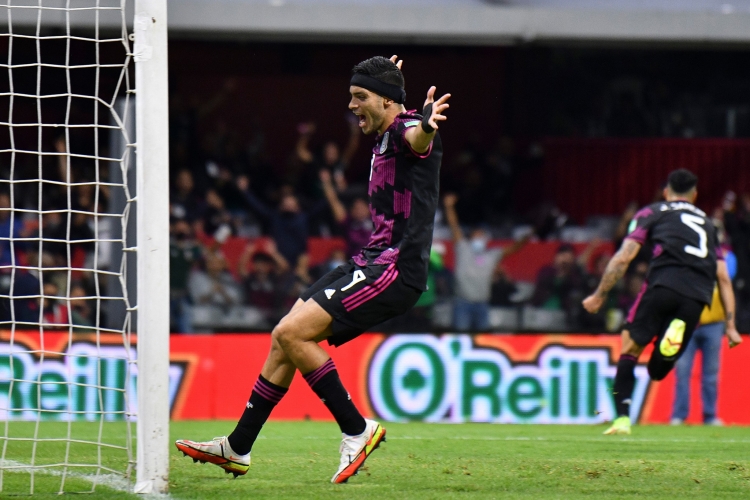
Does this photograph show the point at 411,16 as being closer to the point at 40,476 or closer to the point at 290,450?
the point at 290,450

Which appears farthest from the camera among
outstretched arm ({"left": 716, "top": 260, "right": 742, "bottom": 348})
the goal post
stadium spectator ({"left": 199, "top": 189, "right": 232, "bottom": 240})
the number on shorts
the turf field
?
stadium spectator ({"left": 199, "top": 189, "right": 232, "bottom": 240})

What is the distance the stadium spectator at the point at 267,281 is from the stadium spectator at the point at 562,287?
3.06 meters

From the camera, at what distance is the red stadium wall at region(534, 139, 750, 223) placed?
1648 cm

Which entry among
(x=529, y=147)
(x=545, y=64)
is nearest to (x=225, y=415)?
(x=529, y=147)

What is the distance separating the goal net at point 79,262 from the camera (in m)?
4.38

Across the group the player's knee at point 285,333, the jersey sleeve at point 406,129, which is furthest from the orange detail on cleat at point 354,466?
the jersey sleeve at point 406,129

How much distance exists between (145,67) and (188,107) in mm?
11610

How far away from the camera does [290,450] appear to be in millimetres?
6301

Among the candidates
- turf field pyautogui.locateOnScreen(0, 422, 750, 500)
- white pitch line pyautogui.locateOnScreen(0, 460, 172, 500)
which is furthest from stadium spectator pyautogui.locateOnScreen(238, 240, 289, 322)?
white pitch line pyautogui.locateOnScreen(0, 460, 172, 500)

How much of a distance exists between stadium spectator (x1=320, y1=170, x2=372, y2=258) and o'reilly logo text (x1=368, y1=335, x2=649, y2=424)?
6.80 ft

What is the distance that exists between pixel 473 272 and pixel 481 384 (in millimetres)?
2612

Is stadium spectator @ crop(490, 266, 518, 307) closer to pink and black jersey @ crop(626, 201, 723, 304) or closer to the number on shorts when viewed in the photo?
pink and black jersey @ crop(626, 201, 723, 304)

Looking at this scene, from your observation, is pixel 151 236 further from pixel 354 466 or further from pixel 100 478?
pixel 354 466

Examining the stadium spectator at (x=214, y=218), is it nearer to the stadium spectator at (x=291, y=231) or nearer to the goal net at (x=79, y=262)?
the stadium spectator at (x=291, y=231)
